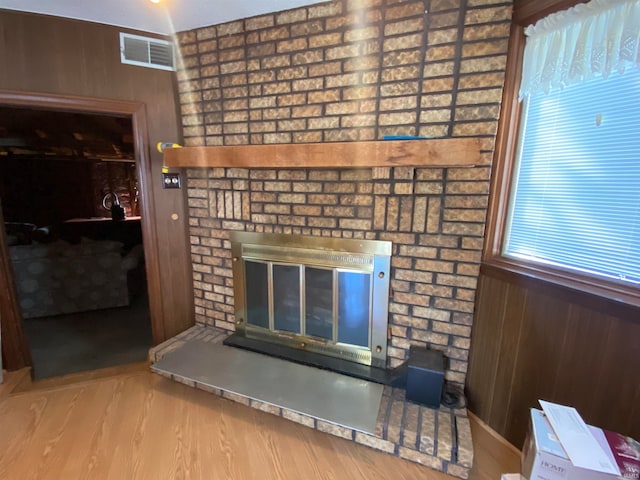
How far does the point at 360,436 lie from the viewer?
156cm

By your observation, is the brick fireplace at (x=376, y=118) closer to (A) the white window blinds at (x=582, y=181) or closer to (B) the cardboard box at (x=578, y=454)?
(A) the white window blinds at (x=582, y=181)

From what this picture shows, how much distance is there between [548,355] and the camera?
1373 mm

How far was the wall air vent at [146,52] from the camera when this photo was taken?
2016mm

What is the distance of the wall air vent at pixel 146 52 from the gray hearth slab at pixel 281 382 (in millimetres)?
2025

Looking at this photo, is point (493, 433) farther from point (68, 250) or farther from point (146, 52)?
point (68, 250)

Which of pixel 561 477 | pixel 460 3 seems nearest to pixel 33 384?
pixel 561 477

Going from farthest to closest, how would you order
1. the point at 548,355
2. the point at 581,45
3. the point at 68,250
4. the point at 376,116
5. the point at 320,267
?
the point at 68,250 < the point at 320,267 < the point at 376,116 < the point at 548,355 < the point at 581,45

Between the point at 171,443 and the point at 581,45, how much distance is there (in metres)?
2.65

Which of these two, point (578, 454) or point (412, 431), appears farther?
point (412, 431)

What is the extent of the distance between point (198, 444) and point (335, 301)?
1.07 m

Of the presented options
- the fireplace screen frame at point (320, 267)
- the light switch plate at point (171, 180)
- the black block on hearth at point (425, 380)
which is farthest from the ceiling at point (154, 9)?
the black block on hearth at point (425, 380)

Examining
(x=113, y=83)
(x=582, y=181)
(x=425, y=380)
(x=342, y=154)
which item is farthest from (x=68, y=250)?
(x=582, y=181)

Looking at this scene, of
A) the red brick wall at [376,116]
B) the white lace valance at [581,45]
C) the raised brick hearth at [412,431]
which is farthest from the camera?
the red brick wall at [376,116]

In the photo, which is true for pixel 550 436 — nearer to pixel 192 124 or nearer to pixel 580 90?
pixel 580 90
